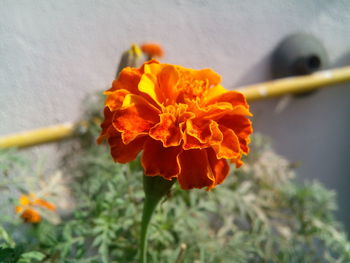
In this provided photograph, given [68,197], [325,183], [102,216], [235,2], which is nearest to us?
[102,216]

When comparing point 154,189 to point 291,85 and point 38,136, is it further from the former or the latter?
point 291,85

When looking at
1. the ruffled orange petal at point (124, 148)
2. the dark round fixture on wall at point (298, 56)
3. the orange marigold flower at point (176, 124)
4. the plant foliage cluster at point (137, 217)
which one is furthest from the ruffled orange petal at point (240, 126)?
the dark round fixture on wall at point (298, 56)

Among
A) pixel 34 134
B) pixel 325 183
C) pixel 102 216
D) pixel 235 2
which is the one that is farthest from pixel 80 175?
pixel 325 183

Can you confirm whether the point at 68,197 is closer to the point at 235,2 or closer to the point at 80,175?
the point at 80,175

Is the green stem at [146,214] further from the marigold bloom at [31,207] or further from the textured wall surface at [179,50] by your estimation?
the textured wall surface at [179,50]

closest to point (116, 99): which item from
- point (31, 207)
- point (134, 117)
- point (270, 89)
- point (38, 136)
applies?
point (134, 117)

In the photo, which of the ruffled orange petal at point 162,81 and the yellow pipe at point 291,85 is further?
the yellow pipe at point 291,85

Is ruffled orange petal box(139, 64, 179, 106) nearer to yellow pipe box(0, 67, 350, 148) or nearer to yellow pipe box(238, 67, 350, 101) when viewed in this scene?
yellow pipe box(0, 67, 350, 148)
